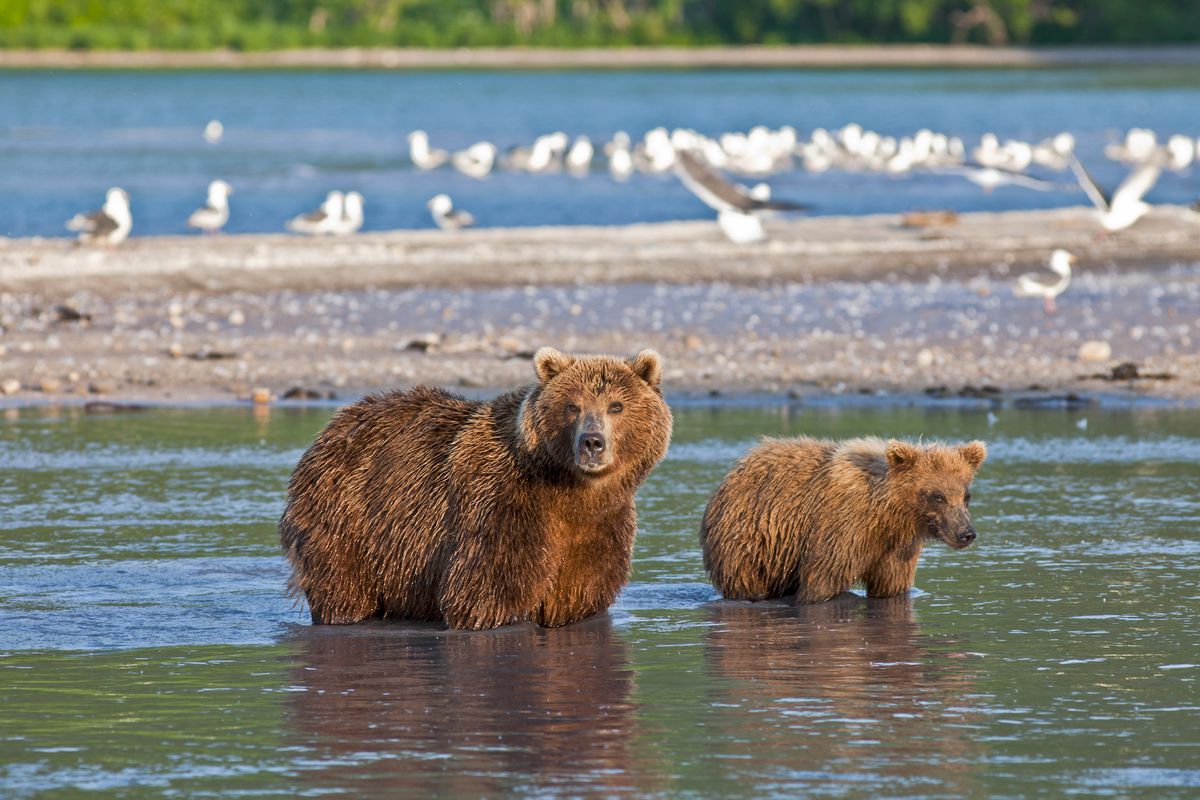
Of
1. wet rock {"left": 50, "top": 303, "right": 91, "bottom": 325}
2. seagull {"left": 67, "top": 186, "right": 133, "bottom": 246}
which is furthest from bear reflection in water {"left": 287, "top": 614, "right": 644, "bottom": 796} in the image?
seagull {"left": 67, "top": 186, "right": 133, "bottom": 246}

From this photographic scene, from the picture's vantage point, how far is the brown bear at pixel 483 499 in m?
8.14

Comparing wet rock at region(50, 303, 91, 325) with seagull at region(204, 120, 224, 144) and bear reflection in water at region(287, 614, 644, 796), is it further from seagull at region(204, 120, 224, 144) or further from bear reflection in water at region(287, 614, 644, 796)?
seagull at region(204, 120, 224, 144)

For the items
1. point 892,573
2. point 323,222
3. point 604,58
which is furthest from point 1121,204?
point 604,58

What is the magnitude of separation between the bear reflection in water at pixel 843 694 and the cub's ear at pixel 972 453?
0.70m

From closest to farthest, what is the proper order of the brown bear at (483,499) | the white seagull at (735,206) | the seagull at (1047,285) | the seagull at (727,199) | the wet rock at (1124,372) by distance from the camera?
1. the brown bear at (483,499)
2. the wet rock at (1124,372)
3. the seagull at (1047,285)
4. the seagull at (727,199)
5. the white seagull at (735,206)

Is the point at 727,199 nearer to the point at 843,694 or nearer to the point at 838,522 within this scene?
the point at 838,522

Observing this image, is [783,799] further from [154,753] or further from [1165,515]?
[1165,515]

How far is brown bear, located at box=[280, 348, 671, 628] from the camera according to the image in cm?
814

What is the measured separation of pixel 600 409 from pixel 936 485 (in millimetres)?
1908

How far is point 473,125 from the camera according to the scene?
63.4 m

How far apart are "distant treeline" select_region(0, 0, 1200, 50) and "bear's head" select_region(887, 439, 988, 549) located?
95.7 meters

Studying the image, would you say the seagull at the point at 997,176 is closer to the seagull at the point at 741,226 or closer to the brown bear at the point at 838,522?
the seagull at the point at 741,226

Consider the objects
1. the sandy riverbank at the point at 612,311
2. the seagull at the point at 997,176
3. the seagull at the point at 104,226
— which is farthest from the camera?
the seagull at the point at 104,226

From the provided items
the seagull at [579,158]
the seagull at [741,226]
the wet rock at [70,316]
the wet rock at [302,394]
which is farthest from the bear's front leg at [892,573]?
the seagull at [579,158]
